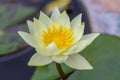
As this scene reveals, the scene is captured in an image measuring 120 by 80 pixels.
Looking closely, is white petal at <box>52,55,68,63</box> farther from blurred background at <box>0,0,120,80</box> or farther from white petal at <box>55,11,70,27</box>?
Result: blurred background at <box>0,0,120,80</box>

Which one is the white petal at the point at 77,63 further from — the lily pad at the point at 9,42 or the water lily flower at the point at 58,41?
the lily pad at the point at 9,42

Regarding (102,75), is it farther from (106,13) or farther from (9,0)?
(9,0)

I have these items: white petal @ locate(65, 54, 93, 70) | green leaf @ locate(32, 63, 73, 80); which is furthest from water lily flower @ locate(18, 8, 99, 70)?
green leaf @ locate(32, 63, 73, 80)

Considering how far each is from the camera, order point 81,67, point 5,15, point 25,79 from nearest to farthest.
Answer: point 81,67, point 25,79, point 5,15

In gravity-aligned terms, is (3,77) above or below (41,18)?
below

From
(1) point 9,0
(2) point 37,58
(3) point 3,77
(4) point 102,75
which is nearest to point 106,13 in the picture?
(1) point 9,0

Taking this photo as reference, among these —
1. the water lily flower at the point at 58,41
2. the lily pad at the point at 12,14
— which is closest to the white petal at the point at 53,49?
the water lily flower at the point at 58,41
